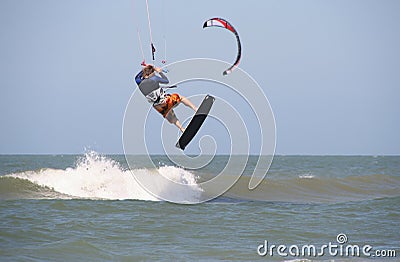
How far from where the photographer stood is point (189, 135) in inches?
430

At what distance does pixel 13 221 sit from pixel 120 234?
2484 mm

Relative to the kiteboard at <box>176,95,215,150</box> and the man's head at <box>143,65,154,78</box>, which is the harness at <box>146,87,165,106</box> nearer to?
the man's head at <box>143,65,154,78</box>

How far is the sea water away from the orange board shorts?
7.96 feet

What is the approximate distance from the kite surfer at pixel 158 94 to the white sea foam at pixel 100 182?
587 centimetres

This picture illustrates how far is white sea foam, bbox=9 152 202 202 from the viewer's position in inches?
655

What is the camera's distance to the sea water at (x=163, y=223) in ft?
30.8

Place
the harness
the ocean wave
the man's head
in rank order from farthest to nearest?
the ocean wave < the harness < the man's head

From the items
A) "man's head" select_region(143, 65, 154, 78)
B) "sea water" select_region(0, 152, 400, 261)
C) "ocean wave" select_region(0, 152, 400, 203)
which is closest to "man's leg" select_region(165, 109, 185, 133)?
"man's head" select_region(143, 65, 154, 78)

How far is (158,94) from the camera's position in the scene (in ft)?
33.7

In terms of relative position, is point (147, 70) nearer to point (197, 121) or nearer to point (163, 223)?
point (197, 121)

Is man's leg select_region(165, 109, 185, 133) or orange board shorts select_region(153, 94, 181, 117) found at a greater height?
orange board shorts select_region(153, 94, 181, 117)

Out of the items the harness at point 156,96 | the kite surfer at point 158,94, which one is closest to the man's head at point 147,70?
the kite surfer at point 158,94

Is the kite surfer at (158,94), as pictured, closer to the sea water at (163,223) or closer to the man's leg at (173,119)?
the man's leg at (173,119)

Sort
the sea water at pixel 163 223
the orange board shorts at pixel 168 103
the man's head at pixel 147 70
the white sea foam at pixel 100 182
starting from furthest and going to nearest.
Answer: the white sea foam at pixel 100 182 < the orange board shorts at pixel 168 103 < the man's head at pixel 147 70 < the sea water at pixel 163 223
